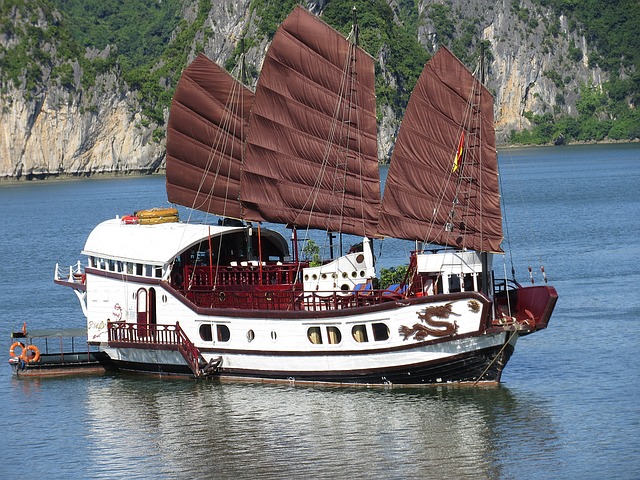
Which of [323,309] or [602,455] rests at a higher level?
[323,309]

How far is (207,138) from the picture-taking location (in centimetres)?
4216

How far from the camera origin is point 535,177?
406 feet

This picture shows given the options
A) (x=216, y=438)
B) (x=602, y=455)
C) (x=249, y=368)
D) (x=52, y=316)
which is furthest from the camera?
(x=52, y=316)

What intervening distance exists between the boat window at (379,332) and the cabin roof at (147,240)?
231 inches

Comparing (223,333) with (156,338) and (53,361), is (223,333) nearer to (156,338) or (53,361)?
(156,338)

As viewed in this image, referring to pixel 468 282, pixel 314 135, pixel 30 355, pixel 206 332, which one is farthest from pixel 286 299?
pixel 30 355

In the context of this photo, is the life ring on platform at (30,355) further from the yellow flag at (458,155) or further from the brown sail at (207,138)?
the yellow flag at (458,155)

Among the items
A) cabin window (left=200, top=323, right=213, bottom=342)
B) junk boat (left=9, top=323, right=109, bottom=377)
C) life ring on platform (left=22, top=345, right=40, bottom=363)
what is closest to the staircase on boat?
cabin window (left=200, top=323, right=213, bottom=342)

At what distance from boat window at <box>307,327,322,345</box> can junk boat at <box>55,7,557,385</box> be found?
0.04m

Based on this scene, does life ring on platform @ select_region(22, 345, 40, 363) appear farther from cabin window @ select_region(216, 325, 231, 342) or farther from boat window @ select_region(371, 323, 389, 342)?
boat window @ select_region(371, 323, 389, 342)

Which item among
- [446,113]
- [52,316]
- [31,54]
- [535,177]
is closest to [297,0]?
[31,54]

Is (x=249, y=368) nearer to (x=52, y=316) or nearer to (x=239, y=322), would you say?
(x=239, y=322)

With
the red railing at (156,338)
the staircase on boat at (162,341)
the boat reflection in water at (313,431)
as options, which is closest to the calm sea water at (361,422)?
the boat reflection in water at (313,431)

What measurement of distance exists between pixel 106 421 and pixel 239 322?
4.17m
